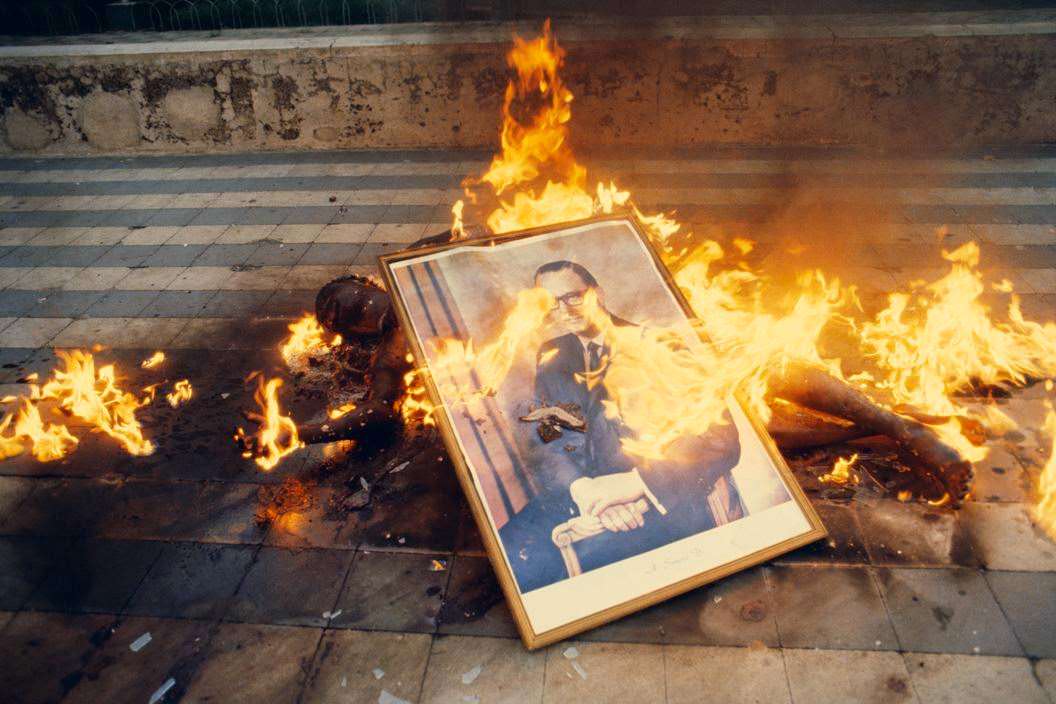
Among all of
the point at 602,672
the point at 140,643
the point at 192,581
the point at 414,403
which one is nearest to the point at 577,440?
the point at 602,672

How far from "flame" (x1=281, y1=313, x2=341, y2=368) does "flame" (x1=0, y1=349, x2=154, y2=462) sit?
4.23 feet

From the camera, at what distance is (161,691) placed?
3850 mm

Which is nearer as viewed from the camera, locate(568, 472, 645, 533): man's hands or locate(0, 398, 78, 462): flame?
locate(568, 472, 645, 533): man's hands

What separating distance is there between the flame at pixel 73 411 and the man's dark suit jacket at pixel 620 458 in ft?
11.2

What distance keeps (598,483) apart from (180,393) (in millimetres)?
4039

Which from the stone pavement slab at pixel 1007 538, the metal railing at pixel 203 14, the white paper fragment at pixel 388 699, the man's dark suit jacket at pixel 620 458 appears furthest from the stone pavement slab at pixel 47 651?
the metal railing at pixel 203 14

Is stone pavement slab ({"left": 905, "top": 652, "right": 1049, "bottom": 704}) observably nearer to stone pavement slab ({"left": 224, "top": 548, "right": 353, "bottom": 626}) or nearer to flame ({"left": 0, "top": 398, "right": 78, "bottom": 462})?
stone pavement slab ({"left": 224, "top": 548, "right": 353, "bottom": 626})

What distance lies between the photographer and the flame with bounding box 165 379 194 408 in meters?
5.96

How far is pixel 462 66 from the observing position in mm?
9875

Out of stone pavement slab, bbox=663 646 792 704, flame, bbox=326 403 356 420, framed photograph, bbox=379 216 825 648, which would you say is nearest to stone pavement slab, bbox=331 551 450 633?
framed photograph, bbox=379 216 825 648

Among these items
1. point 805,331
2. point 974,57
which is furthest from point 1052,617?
point 974,57

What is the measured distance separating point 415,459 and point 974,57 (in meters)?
9.37

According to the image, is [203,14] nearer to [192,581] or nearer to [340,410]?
[340,410]

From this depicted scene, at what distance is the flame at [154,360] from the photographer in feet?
21.1
